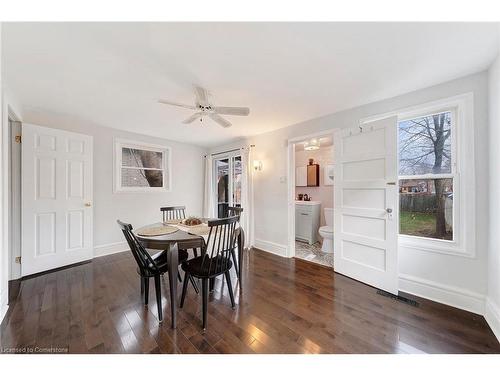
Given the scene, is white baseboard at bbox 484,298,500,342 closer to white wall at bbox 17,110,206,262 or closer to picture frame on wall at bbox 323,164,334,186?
picture frame on wall at bbox 323,164,334,186

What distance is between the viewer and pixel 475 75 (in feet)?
5.71

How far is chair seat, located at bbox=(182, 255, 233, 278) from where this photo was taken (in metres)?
1.65

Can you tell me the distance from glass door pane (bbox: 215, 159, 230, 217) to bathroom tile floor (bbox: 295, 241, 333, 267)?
76.2 inches

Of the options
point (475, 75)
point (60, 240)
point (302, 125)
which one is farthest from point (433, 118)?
point (60, 240)

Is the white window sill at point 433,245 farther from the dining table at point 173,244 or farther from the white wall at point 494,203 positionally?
the dining table at point 173,244

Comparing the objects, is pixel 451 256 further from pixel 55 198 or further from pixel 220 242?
pixel 55 198

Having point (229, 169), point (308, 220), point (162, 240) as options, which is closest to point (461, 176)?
point (308, 220)

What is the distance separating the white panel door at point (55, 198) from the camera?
2447 mm

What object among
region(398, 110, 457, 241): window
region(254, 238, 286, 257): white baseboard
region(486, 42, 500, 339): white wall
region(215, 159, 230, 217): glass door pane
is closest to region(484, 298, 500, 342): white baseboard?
region(486, 42, 500, 339): white wall

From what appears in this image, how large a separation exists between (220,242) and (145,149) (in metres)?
3.10

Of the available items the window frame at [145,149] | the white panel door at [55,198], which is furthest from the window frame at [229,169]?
the white panel door at [55,198]

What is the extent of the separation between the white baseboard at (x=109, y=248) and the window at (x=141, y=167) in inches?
39.0

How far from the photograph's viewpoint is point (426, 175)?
6.82 feet
